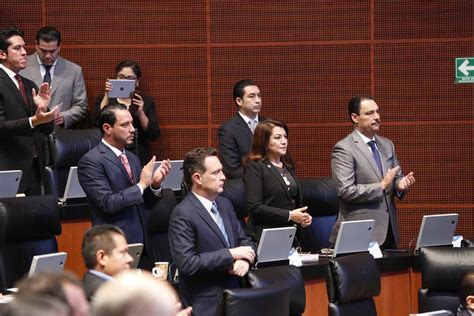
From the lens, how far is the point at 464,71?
938 centimetres

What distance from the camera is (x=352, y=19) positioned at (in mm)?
9414

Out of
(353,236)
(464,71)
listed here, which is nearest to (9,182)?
(353,236)

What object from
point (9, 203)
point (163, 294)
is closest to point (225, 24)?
point (9, 203)

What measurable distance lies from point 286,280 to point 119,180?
131cm

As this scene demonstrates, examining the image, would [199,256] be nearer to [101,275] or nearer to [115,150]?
[115,150]

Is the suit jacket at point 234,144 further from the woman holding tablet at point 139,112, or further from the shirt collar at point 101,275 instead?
the shirt collar at point 101,275

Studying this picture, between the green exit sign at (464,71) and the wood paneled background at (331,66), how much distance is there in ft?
0.17

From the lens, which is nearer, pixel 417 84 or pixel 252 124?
pixel 252 124

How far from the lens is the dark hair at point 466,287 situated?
18.3 ft

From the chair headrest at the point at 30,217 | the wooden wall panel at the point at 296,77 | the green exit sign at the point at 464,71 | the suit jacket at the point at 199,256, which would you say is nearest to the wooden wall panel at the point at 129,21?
the wooden wall panel at the point at 296,77

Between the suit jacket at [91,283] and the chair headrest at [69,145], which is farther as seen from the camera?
the chair headrest at [69,145]

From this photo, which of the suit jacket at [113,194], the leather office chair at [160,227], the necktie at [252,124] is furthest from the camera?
the necktie at [252,124]

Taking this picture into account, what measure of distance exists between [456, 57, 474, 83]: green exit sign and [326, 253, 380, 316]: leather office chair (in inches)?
158

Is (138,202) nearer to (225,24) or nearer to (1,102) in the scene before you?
(1,102)
